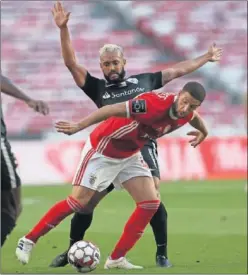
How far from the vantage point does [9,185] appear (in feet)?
22.1

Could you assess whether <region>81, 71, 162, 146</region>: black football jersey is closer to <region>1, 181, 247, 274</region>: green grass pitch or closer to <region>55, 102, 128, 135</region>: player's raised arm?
<region>55, 102, 128, 135</region>: player's raised arm

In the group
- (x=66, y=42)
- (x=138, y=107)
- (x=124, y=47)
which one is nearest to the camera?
(x=138, y=107)

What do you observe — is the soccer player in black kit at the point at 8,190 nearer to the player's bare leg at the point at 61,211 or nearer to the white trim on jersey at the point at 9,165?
the white trim on jersey at the point at 9,165

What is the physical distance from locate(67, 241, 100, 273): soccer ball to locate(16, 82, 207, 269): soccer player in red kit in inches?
11.4

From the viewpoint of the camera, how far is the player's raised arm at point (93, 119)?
7.18 meters

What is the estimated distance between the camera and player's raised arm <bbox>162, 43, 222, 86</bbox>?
8508mm

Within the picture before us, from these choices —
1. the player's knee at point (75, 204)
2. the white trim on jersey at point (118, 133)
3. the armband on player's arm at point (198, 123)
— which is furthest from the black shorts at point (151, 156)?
the player's knee at point (75, 204)

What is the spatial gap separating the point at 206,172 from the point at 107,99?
14.7 meters

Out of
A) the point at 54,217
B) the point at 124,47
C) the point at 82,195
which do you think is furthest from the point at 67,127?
the point at 124,47

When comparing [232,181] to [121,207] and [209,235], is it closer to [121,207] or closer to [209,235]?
[121,207]

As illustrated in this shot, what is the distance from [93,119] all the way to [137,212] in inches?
43.3

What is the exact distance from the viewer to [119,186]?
8.05 metres

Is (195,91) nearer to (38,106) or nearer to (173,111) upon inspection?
(173,111)

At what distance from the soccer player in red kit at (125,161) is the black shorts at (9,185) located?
0.98 meters
